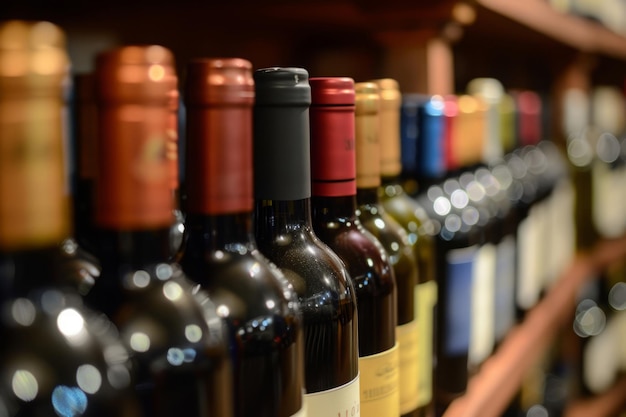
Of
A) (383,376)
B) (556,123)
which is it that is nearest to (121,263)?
(383,376)

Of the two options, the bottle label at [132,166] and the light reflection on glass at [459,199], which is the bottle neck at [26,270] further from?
the light reflection on glass at [459,199]

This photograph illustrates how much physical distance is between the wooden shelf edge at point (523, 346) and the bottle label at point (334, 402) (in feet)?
1.33

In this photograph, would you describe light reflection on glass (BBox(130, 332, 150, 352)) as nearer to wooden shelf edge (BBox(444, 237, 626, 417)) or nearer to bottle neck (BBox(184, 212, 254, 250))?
bottle neck (BBox(184, 212, 254, 250))

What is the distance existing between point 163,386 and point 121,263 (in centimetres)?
7

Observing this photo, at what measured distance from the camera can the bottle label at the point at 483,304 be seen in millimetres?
1036

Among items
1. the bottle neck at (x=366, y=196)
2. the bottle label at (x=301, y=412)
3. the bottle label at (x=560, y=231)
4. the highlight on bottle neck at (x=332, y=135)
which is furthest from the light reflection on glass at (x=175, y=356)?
the bottle label at (x=560, y=231)

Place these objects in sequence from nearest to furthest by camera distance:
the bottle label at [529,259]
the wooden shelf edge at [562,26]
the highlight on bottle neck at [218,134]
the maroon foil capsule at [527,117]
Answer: the highlight on bottle neck at [218,134] → the wooden shelf edge at [562,26] → the bottle label at [529,259] → the maroon foil capsule at [527,117]

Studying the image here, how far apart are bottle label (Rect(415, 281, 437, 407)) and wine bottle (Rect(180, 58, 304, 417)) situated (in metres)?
0.34

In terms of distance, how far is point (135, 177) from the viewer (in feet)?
1.11

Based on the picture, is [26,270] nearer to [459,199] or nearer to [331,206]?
[331,206]

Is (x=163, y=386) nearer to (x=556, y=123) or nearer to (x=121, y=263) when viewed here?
(x=121, y=263)

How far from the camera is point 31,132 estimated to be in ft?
0.96

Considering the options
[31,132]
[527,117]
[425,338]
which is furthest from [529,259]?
[31,132]

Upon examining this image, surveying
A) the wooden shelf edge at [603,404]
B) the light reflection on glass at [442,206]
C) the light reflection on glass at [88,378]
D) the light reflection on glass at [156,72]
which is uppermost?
the light reflection on glass at [156,72]
